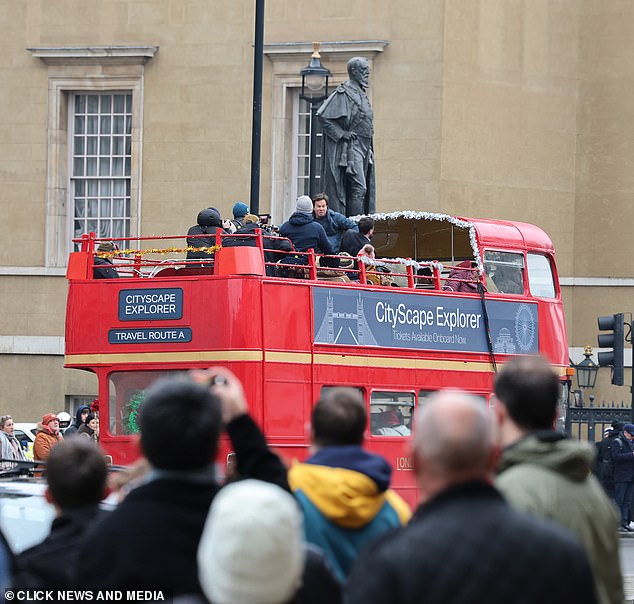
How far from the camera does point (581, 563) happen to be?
4.27 meters

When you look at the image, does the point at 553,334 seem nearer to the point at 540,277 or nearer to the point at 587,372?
the point at 540,277

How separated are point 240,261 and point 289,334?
1.02 m

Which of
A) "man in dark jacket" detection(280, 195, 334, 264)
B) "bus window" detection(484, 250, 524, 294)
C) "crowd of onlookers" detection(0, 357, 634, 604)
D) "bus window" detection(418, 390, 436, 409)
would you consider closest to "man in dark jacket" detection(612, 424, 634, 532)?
"bus window" detection(484, 250, 524, 294)

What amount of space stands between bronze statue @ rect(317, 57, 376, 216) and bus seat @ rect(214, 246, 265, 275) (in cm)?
515

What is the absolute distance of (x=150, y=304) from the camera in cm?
1783

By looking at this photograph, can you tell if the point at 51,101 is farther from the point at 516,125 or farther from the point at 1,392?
the point at 516,125

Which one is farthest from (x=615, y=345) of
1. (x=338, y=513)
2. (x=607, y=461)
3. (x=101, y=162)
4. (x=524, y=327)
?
(x=338, y=513)

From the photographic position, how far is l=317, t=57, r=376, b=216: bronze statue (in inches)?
Answer: 881

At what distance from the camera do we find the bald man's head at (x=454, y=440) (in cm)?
437

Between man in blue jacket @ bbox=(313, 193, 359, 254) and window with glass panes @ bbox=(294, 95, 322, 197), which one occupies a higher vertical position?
window with glass panes @ bbox=(294, 95, 322, 197)

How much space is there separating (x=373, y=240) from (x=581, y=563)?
1859cm

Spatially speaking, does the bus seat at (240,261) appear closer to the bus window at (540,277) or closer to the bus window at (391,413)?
the bus window at (391,413)

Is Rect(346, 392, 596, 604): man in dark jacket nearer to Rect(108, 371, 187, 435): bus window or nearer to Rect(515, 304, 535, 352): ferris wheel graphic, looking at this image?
Rect(108, 371, 187, 435): bus window

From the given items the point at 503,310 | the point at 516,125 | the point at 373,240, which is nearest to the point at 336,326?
the point at 503,310
